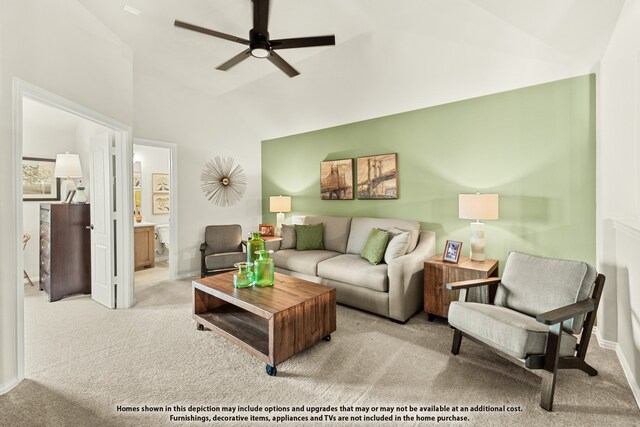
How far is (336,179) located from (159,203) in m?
3.88

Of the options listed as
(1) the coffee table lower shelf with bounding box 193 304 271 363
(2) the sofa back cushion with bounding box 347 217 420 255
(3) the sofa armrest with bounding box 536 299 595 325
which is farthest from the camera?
(2) the sofa back cushion with bounding box 347 217 420 255

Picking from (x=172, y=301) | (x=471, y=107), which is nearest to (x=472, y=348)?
(x=471, y=107)

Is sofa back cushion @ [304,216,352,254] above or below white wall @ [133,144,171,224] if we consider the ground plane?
below

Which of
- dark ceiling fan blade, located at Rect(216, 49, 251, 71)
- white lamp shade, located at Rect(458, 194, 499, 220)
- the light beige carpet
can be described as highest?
dark ceiling fan blade, located at Rect(216, 49, 251, 71)

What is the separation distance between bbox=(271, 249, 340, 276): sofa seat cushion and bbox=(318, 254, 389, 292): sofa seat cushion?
15 cm

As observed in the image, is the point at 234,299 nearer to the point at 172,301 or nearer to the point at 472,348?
the point at 172,301

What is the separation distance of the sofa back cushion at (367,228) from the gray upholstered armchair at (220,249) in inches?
68.0

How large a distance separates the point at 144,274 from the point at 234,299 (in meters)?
3.30

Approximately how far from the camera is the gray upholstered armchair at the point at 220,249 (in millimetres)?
4320

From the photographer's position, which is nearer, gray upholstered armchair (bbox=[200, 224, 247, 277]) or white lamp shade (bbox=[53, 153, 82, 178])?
white lamp shade (bbox=[53, 153, 82, 178])

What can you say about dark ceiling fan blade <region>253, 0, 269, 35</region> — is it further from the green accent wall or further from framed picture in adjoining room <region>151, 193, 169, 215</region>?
framed picture in adjoining room <region>151, 193, 169, 215</region>

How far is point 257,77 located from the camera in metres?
4.15

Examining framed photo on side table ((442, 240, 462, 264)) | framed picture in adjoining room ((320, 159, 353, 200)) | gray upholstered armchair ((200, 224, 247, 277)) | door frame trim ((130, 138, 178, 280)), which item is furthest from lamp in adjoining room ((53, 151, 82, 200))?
framed photo on side table ((442, 240, 462, 264))

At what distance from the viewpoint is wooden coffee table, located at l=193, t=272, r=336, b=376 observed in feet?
6.80
